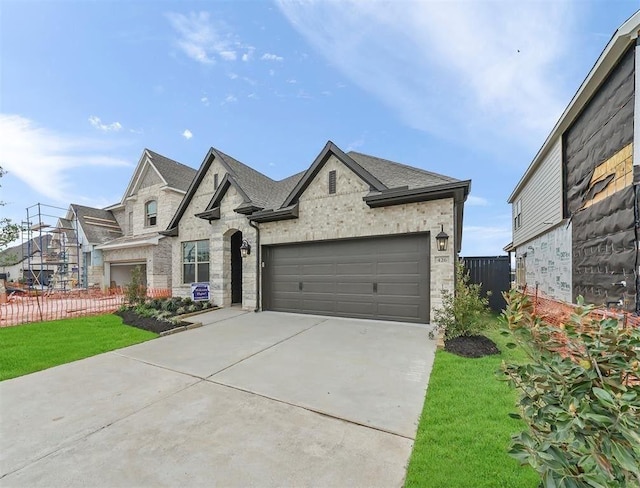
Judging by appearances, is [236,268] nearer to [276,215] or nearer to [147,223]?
[276,215]

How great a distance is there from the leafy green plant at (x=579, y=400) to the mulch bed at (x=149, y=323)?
8153 millimetres

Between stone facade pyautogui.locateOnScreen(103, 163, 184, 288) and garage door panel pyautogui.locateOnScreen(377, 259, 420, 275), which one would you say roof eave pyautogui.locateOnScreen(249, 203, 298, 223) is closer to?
garage door panel pyautogui.locateOnScreen(377, 259, 420, 275)

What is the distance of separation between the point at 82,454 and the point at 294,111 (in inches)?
534

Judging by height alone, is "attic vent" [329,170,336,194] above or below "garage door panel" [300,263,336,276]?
above

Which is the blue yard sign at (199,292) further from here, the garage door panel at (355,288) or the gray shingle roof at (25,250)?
the gray shingle roof at (25,250)

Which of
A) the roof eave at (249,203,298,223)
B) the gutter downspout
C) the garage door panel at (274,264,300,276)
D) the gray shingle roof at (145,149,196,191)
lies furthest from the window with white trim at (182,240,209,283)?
the gray shingle roof at (145,149,196,191)

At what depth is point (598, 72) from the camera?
7.69 meters

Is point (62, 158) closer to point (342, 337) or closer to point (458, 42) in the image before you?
point (342, 337)

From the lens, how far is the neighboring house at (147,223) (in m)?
16.7

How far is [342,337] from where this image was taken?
663 centimetres

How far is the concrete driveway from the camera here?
241cm

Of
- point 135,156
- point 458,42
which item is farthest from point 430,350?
point 135,156

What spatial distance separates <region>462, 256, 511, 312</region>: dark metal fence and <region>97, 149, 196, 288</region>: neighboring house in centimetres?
1562

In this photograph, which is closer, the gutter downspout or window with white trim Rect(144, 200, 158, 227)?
the gutter downspout
